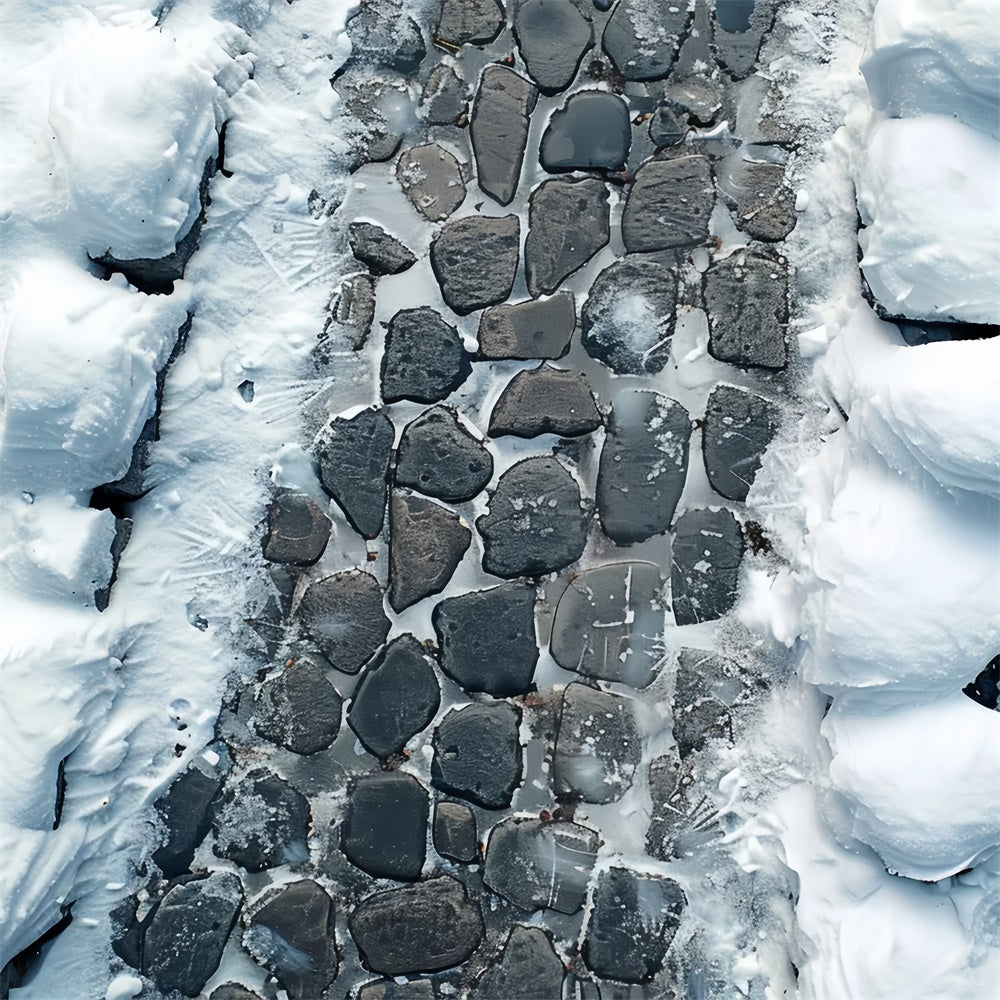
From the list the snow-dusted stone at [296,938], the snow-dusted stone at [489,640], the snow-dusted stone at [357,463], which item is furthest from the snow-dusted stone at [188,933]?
the snow-dusted stone at [357,463]

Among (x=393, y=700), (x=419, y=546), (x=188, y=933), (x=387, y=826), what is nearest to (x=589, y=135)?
(x=419, y=546)

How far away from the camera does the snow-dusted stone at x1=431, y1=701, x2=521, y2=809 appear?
137 cm

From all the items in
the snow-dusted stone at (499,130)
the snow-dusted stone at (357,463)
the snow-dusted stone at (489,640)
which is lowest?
the snow-dusted stone at (489,640)

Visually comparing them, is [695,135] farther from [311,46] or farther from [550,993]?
[550,993]

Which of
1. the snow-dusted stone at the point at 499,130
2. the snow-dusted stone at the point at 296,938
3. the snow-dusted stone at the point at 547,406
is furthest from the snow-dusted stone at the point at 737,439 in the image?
the snow-dusted stone at the point at 296,938

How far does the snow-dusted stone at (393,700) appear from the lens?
4.52 feet

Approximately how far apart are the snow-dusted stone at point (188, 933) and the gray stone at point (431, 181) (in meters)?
1.03

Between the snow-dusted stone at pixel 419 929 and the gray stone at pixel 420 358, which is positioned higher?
the gray stone at pixel 420 358

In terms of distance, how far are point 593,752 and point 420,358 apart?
62cm

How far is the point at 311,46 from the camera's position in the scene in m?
1.40

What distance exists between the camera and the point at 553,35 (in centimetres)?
141

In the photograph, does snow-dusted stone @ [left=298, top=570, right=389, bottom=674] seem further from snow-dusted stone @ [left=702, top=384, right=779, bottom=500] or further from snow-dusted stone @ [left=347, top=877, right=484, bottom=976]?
snow-dusted stone @ [left=702, top=384, right=779, bottom=500]

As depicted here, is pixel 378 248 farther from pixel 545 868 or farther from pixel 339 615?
pixel 545 868

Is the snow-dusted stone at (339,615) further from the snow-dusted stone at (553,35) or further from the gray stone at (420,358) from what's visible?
the snow-dusted stone at (553,35)
